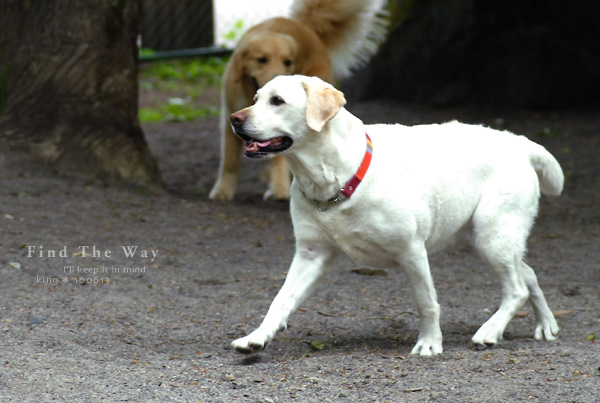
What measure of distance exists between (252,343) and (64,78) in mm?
3786

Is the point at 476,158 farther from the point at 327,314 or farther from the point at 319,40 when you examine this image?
the point at 319,40

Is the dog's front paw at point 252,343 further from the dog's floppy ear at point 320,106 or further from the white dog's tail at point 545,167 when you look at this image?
the white dog's tail at point 545,167

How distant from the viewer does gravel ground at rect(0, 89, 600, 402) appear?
11.1 feet

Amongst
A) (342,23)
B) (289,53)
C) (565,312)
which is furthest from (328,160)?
(342,23)

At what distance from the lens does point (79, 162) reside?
681 centimetres

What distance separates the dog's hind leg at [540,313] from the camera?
4289mm

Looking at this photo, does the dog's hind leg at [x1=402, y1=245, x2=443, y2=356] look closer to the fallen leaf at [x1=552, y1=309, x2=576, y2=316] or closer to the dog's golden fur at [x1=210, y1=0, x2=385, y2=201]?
the fallen leaf at [x1=552, y1=309, x2=576, y2=316]

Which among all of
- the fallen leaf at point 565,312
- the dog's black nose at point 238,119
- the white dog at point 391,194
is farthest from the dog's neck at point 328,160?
the fallen leaf at point 565,312

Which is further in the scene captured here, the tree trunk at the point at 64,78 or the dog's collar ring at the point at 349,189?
the tree trunk at the point at 64,78

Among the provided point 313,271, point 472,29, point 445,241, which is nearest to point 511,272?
point 445,241

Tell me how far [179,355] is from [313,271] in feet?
2.36

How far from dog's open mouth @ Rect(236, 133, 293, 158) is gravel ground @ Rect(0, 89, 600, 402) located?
92 cm

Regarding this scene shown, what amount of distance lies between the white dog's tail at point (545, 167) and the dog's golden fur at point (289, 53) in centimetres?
287

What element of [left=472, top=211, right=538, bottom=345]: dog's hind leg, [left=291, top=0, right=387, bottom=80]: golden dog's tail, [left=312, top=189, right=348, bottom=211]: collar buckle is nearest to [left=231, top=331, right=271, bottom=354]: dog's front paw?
[left=312, top=189, right=348, bottom=211]: collar buckle
